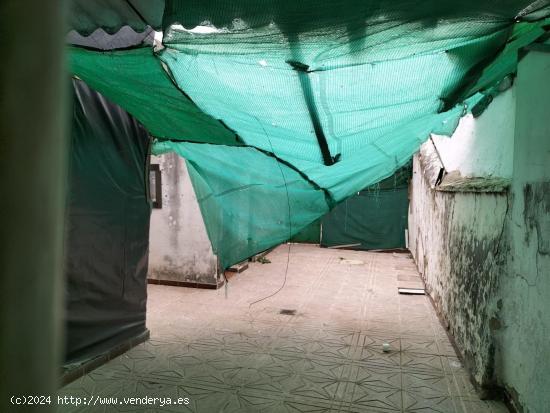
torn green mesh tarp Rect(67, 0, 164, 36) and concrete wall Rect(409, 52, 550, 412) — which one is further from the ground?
torn green mesh tarp Rect(67, 0, 164, 36)

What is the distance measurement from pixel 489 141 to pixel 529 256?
132cm

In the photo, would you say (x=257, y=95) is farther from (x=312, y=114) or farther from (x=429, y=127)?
(x=429, y=127)

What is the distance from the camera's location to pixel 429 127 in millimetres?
2941

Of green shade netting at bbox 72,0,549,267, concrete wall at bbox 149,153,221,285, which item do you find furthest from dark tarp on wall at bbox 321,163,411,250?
green shade netting at bbox 72,0,549,267

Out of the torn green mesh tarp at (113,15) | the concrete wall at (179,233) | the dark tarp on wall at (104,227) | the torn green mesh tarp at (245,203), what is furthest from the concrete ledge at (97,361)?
the torn green mesh tarp at (113,15)

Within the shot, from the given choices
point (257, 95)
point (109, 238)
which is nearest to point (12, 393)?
point (257, 95)

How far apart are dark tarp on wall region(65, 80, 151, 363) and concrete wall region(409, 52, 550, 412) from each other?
3.23 meters

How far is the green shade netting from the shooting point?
1.55 metres

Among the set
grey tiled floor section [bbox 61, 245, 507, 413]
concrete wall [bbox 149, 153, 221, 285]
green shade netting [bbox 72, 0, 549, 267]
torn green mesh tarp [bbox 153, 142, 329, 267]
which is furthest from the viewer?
concrete wall [bbox 149, 153, 221, 285]

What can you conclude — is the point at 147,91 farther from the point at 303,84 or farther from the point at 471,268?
the point at 471,268

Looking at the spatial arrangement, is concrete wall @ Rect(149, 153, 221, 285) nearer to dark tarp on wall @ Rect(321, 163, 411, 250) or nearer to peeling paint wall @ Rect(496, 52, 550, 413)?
peeling paint wall @ Rect(496, 52, 550, 413)

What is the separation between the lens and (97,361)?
133 inches

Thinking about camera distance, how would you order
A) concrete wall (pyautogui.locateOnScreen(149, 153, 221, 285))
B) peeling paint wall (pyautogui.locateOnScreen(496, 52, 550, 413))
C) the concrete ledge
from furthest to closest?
concrete wall (pyautogui.locateOnScreen(149, 153, 221, 285))
the concrete ledge
peeling paint wall (pyautogui.locateOnScreen(496, 52, 550, 413))

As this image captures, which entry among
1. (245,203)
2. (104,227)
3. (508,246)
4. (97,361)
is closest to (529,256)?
(508,246)
